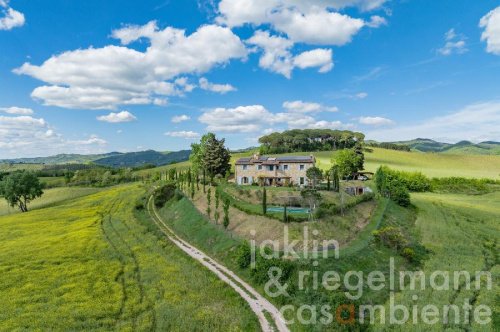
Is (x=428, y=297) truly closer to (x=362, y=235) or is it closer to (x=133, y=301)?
(x=362, y=235)

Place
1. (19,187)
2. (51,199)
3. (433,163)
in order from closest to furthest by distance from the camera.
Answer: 1. (19,187)
2. (51,199)
3. (433,163)

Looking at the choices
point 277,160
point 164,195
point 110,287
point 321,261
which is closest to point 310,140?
point 277,160

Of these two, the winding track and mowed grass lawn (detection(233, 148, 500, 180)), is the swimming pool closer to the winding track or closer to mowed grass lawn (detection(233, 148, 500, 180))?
the winding track

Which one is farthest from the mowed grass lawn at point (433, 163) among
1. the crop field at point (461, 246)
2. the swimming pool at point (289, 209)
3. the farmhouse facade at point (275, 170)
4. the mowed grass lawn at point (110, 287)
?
the mowed grass lawn at point (110, 287)

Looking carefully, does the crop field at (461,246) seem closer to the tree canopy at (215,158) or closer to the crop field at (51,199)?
the tree canopy at (215,158)

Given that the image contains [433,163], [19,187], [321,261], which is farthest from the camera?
[433,163]

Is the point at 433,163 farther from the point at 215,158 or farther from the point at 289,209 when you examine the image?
the point at 289,209

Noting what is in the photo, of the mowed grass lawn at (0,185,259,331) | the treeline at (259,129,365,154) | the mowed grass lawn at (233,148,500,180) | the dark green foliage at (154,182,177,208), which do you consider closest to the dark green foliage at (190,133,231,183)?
the dark green foliage at (154,182,177,208)

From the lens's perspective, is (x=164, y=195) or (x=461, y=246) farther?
(x=164, y=195)
